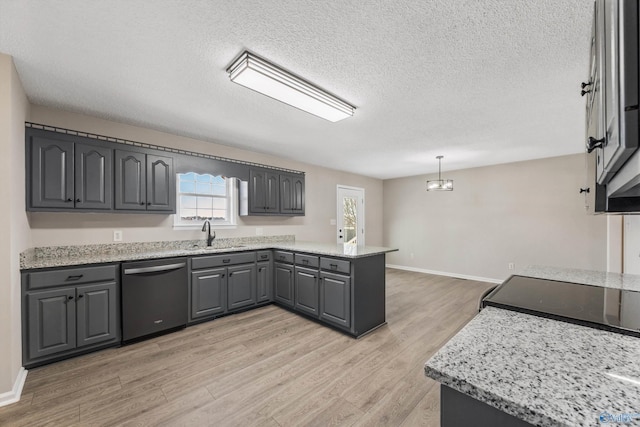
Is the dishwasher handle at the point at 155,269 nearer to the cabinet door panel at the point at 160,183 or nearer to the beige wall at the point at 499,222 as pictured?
the cabinet door panel at the point at 160,183

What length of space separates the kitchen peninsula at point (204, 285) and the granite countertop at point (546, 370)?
2.01 m

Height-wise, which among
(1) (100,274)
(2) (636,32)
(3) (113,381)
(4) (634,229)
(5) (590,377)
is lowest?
(3) (113,381)

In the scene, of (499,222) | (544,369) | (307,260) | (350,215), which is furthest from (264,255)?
(499,222)

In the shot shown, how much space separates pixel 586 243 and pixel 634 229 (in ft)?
6.71

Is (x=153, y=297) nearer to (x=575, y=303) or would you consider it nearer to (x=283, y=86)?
(x=283, y=86)

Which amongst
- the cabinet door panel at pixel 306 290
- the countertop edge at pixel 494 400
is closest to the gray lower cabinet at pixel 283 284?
the cabinet door panel at pixel 306 290

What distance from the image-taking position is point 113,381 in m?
2.15

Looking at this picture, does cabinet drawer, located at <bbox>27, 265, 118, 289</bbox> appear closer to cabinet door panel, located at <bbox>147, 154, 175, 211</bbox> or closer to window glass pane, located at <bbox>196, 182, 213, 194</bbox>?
cabinet door panel, located at <bbox>147, 154, 175, 211</bbox>

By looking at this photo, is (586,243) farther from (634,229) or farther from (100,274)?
(100,274)

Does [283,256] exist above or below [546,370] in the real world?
below

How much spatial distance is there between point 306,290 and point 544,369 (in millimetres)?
2920

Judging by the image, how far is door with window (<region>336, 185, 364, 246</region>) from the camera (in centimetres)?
612

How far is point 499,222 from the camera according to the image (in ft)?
17.5

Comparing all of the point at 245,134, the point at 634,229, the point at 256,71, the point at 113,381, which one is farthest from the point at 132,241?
the point at 634,229
